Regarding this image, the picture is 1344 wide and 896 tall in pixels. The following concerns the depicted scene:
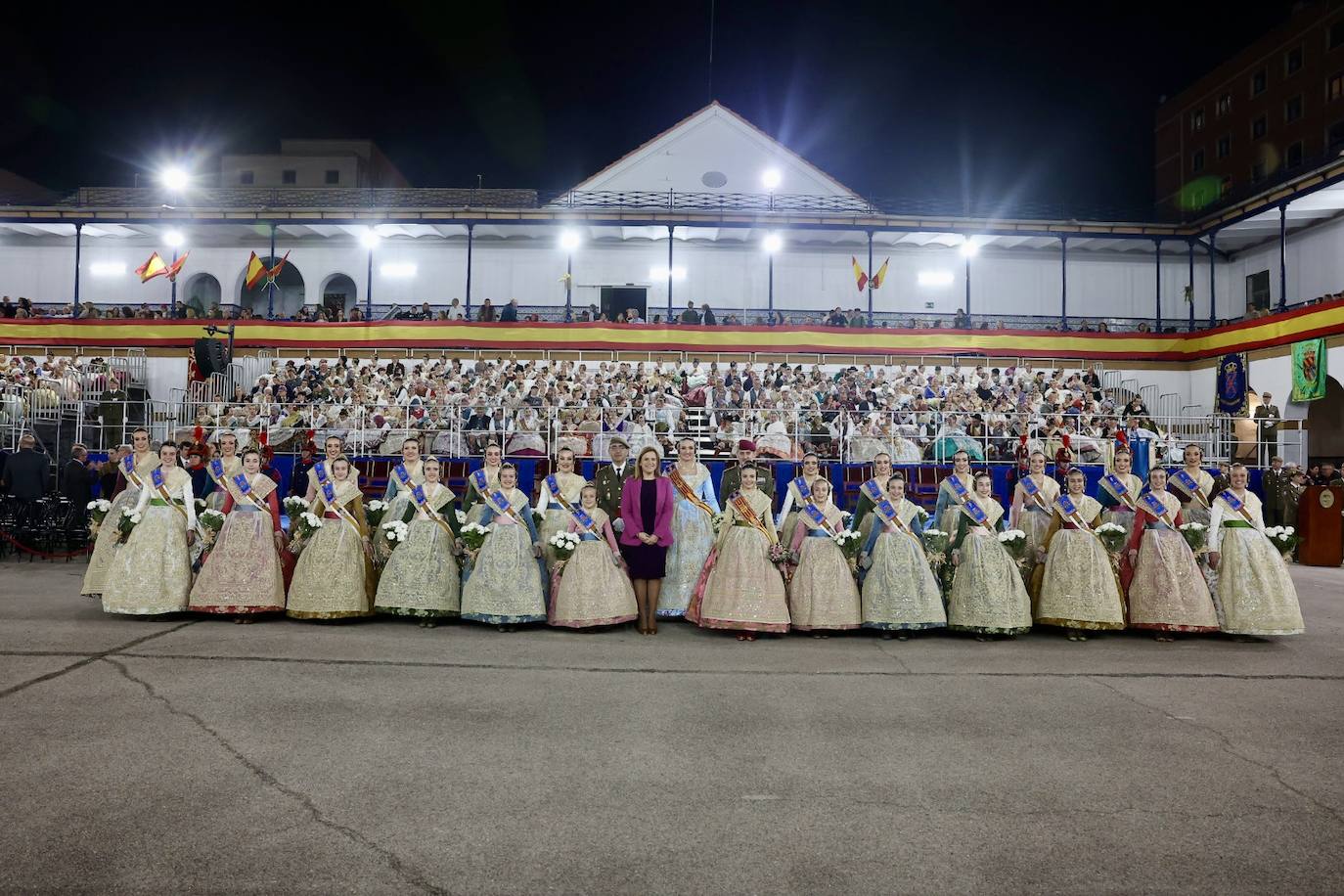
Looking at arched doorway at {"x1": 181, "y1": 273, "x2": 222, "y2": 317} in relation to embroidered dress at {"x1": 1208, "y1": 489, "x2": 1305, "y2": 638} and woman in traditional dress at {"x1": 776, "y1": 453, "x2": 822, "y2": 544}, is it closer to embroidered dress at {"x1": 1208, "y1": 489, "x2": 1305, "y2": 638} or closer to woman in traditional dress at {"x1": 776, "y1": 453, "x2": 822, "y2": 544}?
woman in traditional dress at {"x1": 776, "y1": 453, "x2": 822, "y2": 544}

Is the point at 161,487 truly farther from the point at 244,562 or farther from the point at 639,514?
the point at 639,514

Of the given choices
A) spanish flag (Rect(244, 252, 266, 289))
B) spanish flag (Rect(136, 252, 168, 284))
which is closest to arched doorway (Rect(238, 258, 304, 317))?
spanish flag (Rect(136, 252, 168, 284))

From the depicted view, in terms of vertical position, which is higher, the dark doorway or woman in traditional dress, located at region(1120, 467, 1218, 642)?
the dark doorway

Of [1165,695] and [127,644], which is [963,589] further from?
[127,644]

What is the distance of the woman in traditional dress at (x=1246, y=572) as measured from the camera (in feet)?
26.8

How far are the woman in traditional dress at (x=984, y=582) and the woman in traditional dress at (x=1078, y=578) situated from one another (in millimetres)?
272

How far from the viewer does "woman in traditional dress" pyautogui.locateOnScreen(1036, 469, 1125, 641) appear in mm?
8117

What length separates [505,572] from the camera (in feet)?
27.0

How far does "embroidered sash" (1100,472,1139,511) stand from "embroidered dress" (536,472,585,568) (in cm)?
542

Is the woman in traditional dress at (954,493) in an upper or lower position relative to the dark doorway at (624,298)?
lower

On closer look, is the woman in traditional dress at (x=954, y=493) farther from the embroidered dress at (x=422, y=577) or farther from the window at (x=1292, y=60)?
the window at (x=1292, y=60)

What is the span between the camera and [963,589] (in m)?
8.14

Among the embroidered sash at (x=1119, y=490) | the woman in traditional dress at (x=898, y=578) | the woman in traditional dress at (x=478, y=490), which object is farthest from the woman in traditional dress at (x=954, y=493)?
the woman in traditional dress at (x=478, y=490)

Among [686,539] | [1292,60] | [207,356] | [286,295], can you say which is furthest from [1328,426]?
[286,295]
